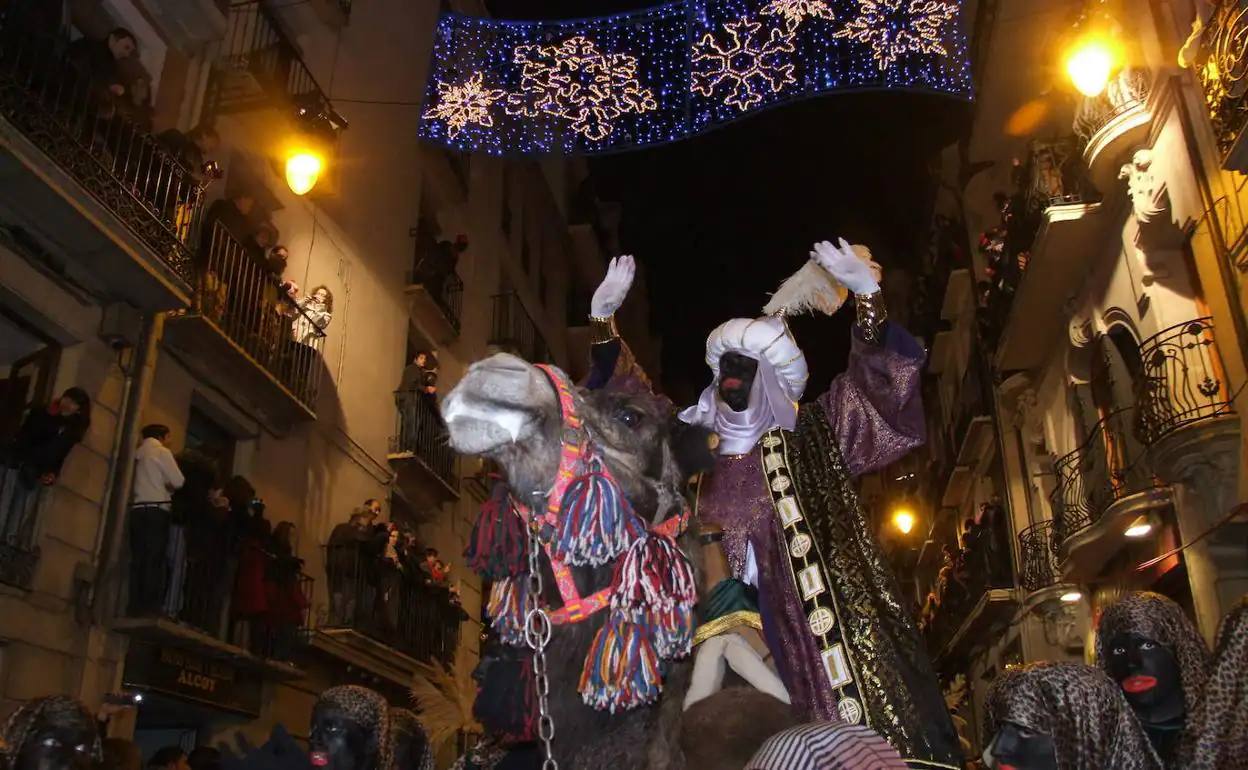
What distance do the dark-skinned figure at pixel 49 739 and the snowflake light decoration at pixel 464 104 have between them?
9.50 ft

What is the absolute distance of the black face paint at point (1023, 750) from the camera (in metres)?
3.39

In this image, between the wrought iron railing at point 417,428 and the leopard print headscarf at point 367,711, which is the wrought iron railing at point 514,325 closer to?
the wrought iron railing at point 417,428

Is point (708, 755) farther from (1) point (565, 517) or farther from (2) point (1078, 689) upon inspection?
(2) point (1078, 689)

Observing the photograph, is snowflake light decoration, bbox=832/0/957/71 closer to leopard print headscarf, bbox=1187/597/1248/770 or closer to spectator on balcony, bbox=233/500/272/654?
leopard print headscarf, bbox=1187/597/1248/770

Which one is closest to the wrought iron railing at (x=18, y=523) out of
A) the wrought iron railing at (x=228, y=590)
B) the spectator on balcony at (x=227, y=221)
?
the wrought iron railing at (x=228, y=590)

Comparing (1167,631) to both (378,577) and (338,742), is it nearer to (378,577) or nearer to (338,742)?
(338,742)

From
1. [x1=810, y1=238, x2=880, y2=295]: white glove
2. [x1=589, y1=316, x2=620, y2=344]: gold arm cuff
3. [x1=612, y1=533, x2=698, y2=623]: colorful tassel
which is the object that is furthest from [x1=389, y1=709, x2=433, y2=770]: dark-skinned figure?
[x1=612, y1=533, x2=698, y2=623]: colorful tassel

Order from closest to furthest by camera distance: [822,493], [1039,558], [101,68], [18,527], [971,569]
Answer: [822,493], [18,527], [101,68], [1039,558], [971,569]

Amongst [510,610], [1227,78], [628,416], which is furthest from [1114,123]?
[510,610]

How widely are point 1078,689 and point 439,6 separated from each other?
20209 mm

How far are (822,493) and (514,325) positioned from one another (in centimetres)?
1934

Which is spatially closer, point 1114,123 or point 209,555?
point 209,555

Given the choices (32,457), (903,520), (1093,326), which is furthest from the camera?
(903,520)

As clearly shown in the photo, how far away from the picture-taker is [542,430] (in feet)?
8.04
